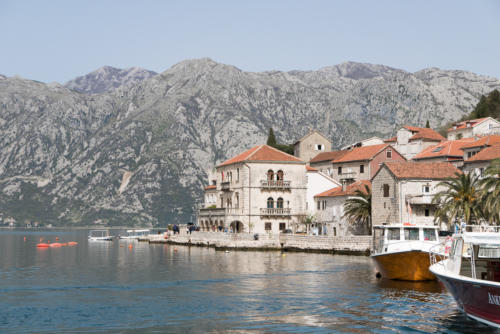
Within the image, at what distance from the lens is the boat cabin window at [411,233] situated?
44469 millimetres

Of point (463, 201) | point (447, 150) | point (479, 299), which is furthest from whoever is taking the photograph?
point (447, 150)

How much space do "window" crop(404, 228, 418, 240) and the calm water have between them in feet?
12.9

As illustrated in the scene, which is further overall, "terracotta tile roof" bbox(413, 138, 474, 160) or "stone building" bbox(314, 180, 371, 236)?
"terracotta tile roof" bbox(413, 138, 474, 160)

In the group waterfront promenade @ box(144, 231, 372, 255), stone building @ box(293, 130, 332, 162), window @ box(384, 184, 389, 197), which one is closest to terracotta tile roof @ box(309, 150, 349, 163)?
stone building @ box(293, 130, 332, 162)

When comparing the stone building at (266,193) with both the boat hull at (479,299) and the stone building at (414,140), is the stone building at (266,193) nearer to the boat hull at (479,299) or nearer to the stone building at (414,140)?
the stone building at (414,140)

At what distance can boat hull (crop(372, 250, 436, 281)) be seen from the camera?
138 feet

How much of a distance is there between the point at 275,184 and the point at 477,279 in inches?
2492

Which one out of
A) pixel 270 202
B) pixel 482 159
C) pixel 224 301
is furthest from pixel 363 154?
pixel 224 301

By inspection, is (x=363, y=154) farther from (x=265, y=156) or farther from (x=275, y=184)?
(x=265, y=156)

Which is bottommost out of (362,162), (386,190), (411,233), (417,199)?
(411,233)

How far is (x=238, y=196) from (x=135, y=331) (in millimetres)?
63440

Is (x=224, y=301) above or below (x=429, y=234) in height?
below

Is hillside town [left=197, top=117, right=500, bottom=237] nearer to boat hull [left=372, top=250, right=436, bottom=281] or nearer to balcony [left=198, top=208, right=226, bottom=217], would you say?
balcony [left=198, top=208, right=226, bottom=217]

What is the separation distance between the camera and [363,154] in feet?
321
